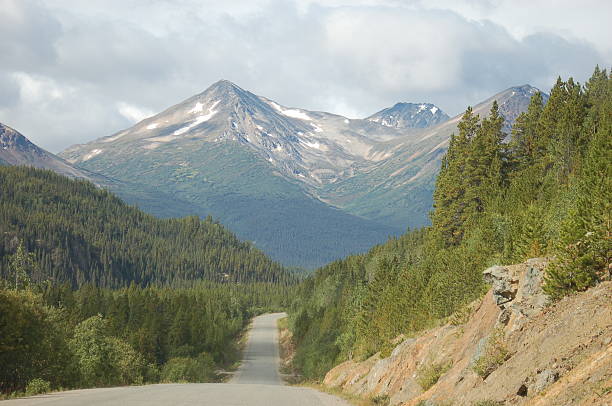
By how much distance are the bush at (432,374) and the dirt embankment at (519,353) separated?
0.04 meters

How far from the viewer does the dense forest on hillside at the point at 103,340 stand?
3972 centimetres

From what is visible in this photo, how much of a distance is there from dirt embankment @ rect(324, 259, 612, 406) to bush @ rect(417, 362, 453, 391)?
4 centimetres

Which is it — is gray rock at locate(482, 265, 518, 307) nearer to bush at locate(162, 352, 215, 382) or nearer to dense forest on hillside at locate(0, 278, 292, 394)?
dense forest on hillside at locate(0, 278, 292, 394)

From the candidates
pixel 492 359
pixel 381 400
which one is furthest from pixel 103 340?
pixel 492 359

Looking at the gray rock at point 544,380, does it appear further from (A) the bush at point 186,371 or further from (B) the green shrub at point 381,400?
(A) the bush at point 186,371

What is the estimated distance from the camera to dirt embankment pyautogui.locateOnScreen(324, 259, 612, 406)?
46.6 ft

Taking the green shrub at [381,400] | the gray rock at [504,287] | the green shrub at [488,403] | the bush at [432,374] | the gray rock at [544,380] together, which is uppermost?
the gray rock at [504,287]

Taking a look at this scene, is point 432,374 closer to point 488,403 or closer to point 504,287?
point 504,287

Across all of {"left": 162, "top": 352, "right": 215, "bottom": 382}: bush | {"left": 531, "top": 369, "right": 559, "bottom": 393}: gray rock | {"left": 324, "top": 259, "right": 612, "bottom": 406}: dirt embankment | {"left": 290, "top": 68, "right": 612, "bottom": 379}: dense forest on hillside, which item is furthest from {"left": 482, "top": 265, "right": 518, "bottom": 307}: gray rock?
{"left": 162, "top": 352, "right": 215, "bottom": 382}: bush

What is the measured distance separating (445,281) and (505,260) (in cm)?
1316

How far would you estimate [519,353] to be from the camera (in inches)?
728

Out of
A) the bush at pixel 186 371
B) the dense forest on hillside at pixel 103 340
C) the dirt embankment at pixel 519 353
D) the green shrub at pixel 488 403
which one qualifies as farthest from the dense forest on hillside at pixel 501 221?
the dense forest on hillside at pixel 103 340

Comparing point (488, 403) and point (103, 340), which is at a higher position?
point (103, 340)

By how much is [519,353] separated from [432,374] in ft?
19.8
